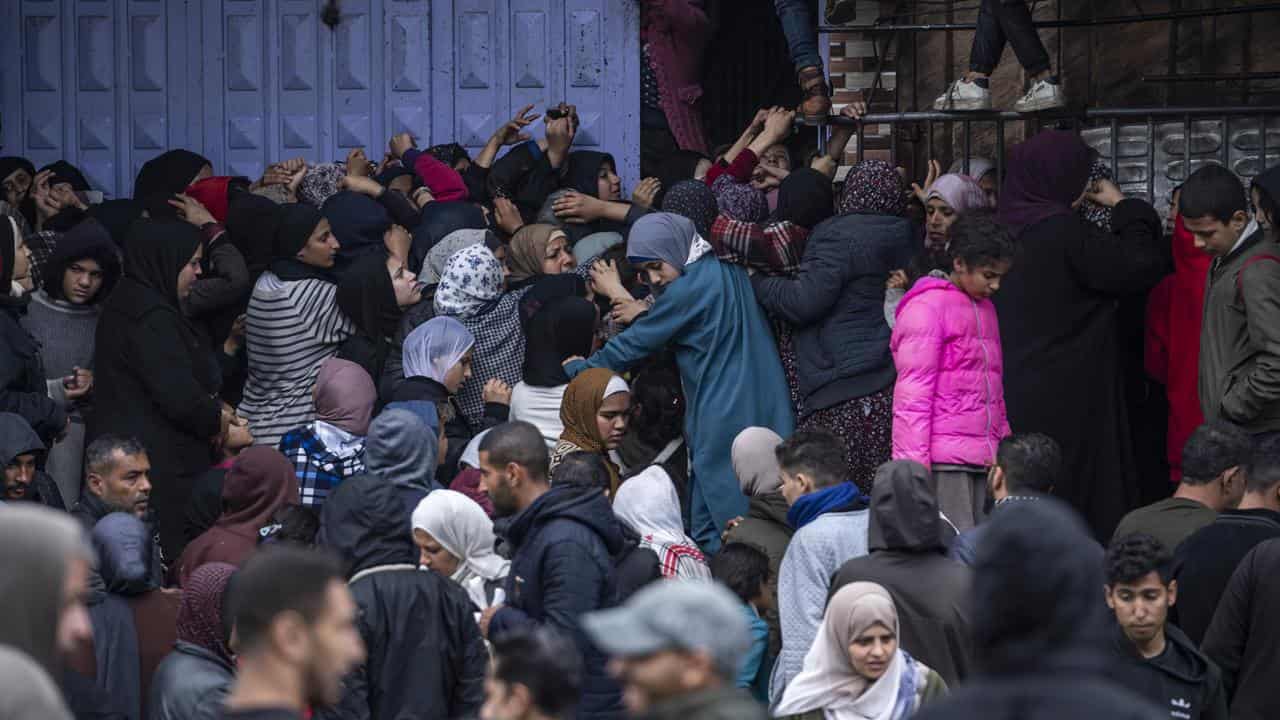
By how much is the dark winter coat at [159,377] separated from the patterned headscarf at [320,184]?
174 cm

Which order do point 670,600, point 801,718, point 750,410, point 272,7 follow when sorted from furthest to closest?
point 272,7 → point 750,410 → point 801,718 → point 670,600

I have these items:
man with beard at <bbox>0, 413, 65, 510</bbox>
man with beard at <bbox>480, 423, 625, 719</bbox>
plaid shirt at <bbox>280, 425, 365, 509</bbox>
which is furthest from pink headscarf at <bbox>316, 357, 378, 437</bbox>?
man with beard at <bbox>480, 423, 625, 719</bbox>

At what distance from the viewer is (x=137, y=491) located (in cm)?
670

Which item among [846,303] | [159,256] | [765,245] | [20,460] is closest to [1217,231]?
[846,303]

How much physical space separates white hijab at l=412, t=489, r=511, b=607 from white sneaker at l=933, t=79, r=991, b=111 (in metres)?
3.54

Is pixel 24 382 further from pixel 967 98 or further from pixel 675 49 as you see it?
pixel 675 49

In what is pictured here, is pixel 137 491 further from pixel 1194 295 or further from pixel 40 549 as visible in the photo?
pixel 1194 295

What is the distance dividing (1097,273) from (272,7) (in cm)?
550

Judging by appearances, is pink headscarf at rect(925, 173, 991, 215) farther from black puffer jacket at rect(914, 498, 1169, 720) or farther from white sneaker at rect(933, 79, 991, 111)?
black puffer jacket at rect(914, 498, 1169, 720)

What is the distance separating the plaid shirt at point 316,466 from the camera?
22.8ft

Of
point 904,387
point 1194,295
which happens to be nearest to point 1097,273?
point 1194,295

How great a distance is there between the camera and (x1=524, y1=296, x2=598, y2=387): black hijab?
7941 mm

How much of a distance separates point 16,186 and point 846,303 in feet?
15.0

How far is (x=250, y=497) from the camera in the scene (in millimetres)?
6484
